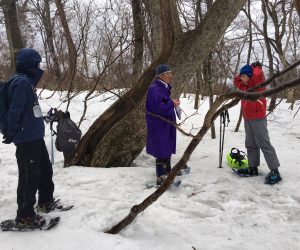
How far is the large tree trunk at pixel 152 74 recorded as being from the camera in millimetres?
5285

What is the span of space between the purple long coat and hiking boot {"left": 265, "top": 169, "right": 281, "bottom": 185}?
133 cm

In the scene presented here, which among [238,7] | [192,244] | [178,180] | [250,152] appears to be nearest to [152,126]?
[178,180]

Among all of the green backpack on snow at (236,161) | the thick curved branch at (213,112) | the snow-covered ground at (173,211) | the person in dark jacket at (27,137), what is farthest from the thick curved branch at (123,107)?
the thick curved branch at (213,112)

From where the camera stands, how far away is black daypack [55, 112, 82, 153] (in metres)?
4.58

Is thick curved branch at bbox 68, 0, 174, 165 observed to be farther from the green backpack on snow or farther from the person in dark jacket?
the person in dark jacket

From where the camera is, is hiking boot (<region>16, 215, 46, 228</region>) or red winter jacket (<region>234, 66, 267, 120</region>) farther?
red winter jacket (<region>234, 66, 267, 120</region>)

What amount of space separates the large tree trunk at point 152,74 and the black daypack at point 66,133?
2.15ft

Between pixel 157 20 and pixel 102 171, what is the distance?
2509mm

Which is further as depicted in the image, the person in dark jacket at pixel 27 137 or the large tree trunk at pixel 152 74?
the large tree trunk at pixel 152 74

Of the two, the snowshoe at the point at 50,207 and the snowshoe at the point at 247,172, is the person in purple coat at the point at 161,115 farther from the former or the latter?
the snowshoe at the point at 50,207

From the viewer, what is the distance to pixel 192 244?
10.2 ft

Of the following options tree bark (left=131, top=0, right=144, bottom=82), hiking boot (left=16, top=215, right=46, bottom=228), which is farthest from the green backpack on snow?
tree bark (left=131, top=0, right=144, bottom=82)

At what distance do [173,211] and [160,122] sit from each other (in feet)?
3.96

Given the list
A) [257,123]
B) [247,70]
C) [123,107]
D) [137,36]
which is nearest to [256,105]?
[257,123]
